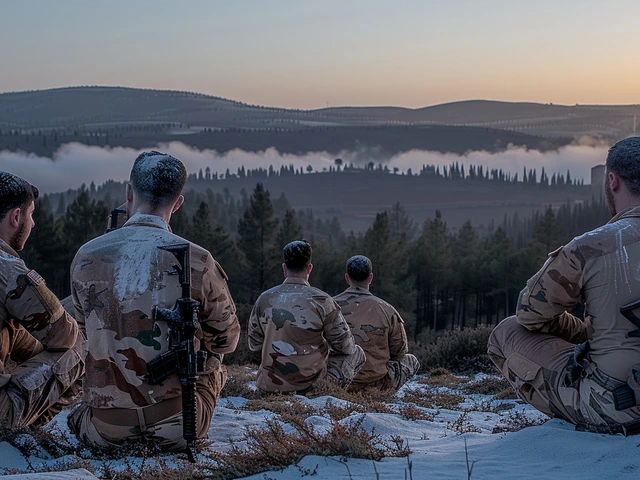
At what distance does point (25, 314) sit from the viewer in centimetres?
583

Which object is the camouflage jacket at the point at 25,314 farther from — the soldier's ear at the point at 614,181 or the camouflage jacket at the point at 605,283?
the soldier's ear at the point at 614,181

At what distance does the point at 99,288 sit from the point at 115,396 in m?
0.74

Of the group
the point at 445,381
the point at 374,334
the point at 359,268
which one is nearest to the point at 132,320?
the point at 359,268

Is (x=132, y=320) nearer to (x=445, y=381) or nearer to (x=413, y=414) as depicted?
(x=413, y=414)

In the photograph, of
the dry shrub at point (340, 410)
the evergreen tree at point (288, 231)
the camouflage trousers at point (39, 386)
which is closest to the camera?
the camouflage trousers at point (39, 386)

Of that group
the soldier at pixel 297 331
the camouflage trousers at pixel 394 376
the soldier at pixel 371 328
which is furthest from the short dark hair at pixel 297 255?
the camouflage trousers at pixel 394 376

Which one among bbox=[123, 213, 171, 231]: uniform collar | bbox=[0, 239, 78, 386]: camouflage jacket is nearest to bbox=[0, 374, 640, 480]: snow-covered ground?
bbox=[0, 239, 78, 386]: camouflage jacket

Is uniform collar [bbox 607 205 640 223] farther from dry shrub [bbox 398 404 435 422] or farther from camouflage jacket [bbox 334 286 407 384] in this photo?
camouflage jacket [bbox 334 286 407 384]

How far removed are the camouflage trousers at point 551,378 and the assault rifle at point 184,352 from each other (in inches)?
93.7

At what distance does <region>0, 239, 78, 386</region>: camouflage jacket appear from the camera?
5.76m

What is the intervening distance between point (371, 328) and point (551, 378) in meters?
4.91

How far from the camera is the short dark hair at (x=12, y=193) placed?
19.8 feet

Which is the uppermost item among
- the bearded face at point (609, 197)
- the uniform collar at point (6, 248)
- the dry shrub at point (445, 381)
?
the bearded face at point (609, 197)

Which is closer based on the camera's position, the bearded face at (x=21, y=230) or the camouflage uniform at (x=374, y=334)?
the bearded face at (x=21, y=230)
